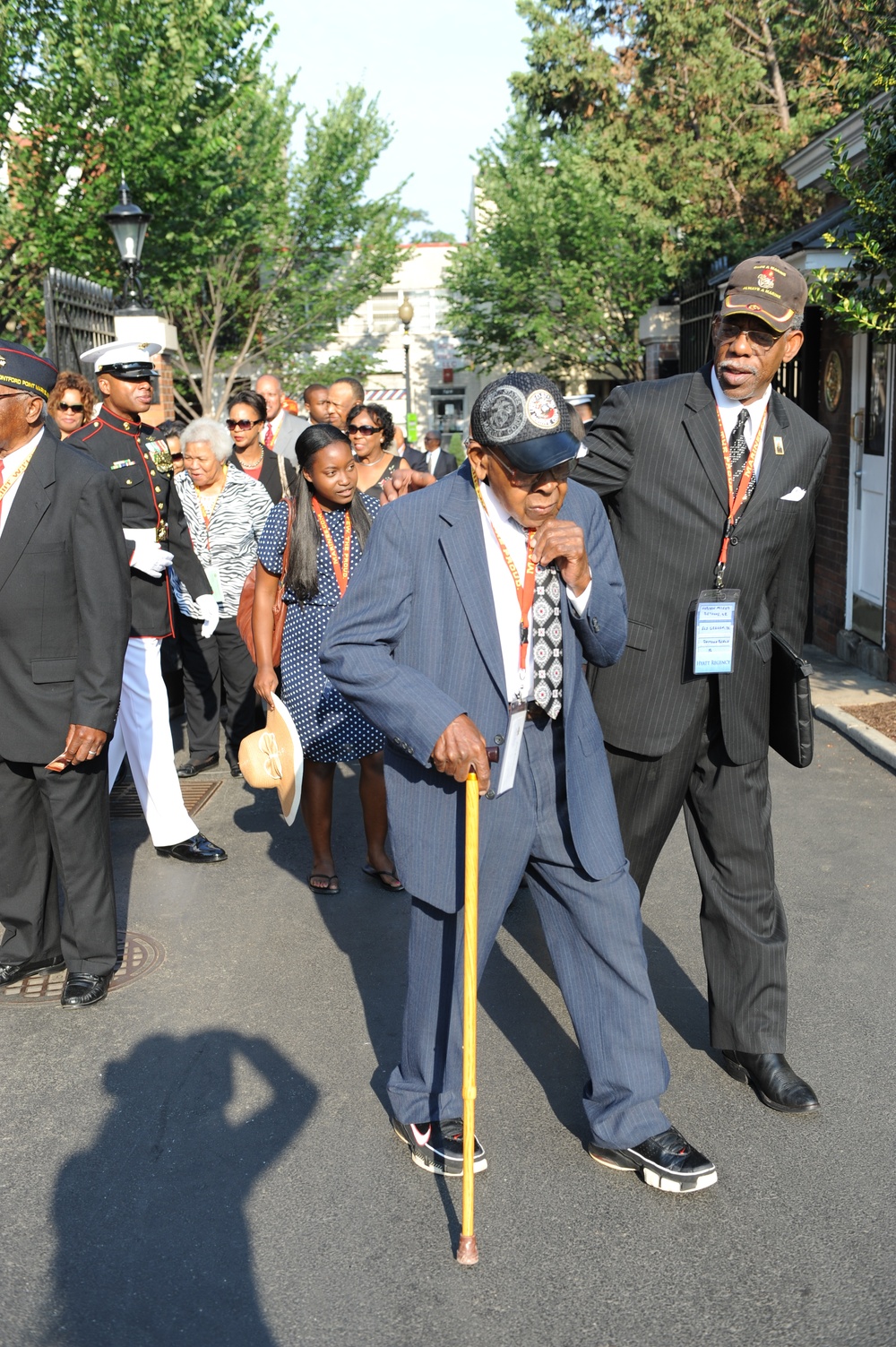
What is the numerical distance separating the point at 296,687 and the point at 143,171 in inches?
637

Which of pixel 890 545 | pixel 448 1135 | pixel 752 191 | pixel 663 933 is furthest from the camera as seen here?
pixel 752 191

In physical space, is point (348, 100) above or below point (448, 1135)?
above

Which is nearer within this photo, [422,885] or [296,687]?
[422,885]

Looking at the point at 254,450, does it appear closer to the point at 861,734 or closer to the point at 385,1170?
the point at 861,734

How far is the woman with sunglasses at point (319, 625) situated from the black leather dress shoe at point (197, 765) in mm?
2325

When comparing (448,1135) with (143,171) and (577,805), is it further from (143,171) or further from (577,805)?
(143,171)

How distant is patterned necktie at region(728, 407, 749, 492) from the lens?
3822 mm

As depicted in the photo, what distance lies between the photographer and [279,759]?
205 inches

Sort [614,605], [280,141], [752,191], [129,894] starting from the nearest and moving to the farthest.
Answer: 1. [614,605]
2. [129,894]
3. [752,191]
4. [280,141]

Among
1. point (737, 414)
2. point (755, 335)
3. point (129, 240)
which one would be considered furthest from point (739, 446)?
point (129, 240)

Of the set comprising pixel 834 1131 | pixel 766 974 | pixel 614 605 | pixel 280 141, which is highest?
pixel 280 141

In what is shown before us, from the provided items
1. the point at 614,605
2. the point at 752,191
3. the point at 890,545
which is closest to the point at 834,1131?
the point at 614,605

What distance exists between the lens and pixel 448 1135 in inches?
144

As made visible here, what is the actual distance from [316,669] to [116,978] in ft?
5.29
